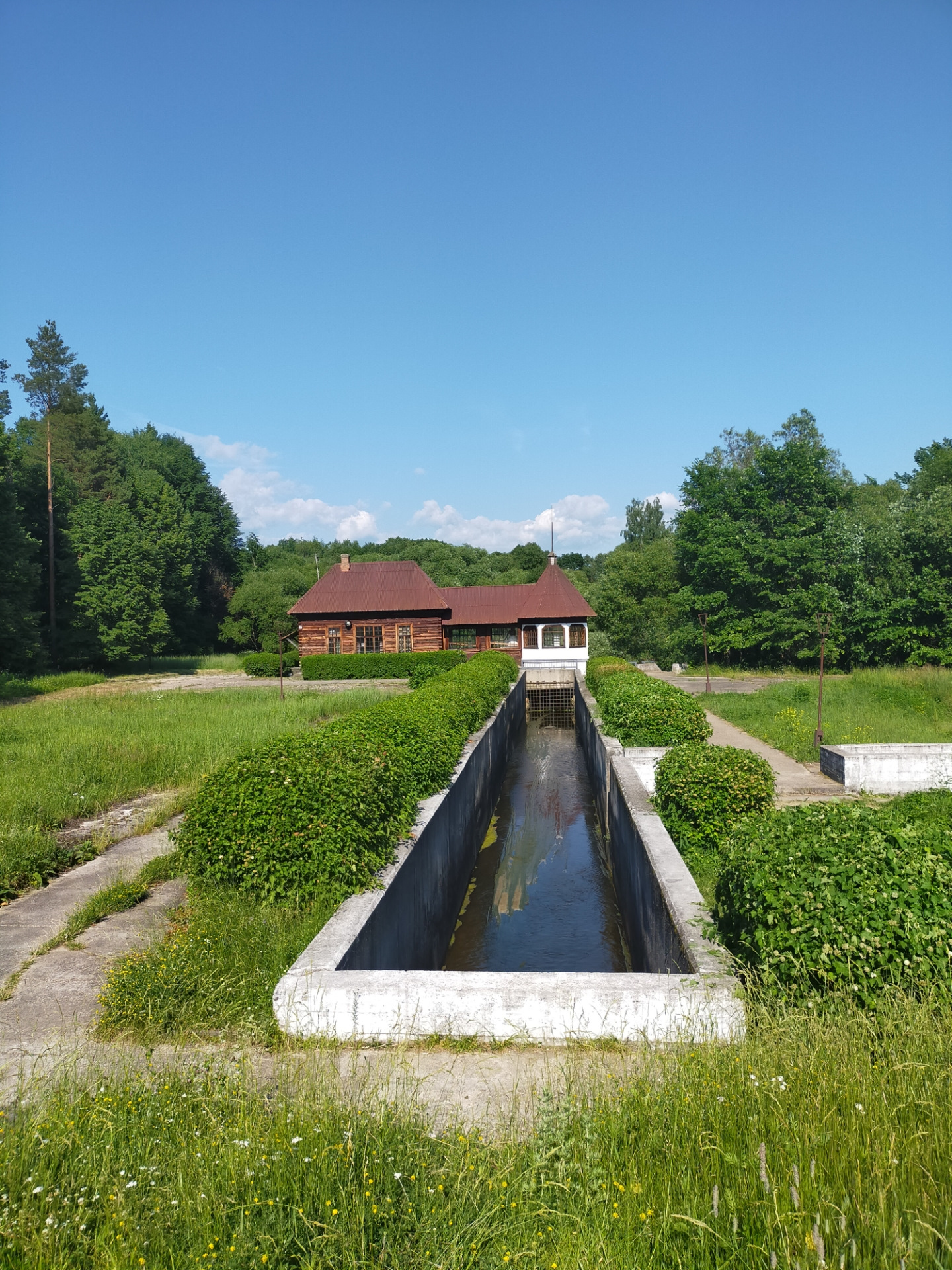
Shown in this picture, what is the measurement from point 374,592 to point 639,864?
27535mm

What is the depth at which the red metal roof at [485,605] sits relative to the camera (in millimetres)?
33719

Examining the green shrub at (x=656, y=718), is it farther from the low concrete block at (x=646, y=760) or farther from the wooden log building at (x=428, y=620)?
the wooden log building at (x=428, y=620)

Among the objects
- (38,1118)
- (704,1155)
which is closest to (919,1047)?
(704,1155)

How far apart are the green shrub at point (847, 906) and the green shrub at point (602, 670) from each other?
13.1 metres

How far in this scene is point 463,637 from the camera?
34.5 metres

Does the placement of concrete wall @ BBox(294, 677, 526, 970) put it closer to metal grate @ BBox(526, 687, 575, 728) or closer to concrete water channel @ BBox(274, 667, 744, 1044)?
concrete water channel @ BBox(274, 667, 744, 1044)

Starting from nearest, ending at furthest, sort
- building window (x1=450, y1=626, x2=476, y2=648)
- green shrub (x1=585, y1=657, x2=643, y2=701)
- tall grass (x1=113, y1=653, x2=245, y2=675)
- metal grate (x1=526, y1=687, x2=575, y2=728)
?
1. green shrub (x1=585, y1=657, x2=643, y2=701)
2. metal grate (x1=526, y1=687, x2=575, y2=728)
3. building window (x1=450, y1=626, x2=476, y2=648)
4. tall grass (x1=113, y1=653, x2=245, y2=675)

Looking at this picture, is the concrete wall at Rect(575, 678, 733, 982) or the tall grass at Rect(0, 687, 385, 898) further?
the tall grass at Rect(0, 687, 385, 898)

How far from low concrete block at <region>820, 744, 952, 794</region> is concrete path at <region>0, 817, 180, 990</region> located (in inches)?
349

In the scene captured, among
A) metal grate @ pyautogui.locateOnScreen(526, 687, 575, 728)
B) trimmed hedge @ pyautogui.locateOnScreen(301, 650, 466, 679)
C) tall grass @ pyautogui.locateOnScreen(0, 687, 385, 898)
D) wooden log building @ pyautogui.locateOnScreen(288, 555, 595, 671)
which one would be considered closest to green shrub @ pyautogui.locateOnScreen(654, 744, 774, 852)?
tall grass @ pyautogui.locateOnScreen(0, 687, 385, 898)

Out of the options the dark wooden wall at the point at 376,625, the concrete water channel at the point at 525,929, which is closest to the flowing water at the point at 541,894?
the concrete water channel at the point at 525,929

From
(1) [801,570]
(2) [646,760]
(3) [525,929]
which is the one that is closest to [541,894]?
(3) [525,929]

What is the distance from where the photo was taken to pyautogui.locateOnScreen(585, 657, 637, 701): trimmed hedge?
1886cm

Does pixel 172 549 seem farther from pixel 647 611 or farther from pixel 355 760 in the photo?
pixel 355 760
